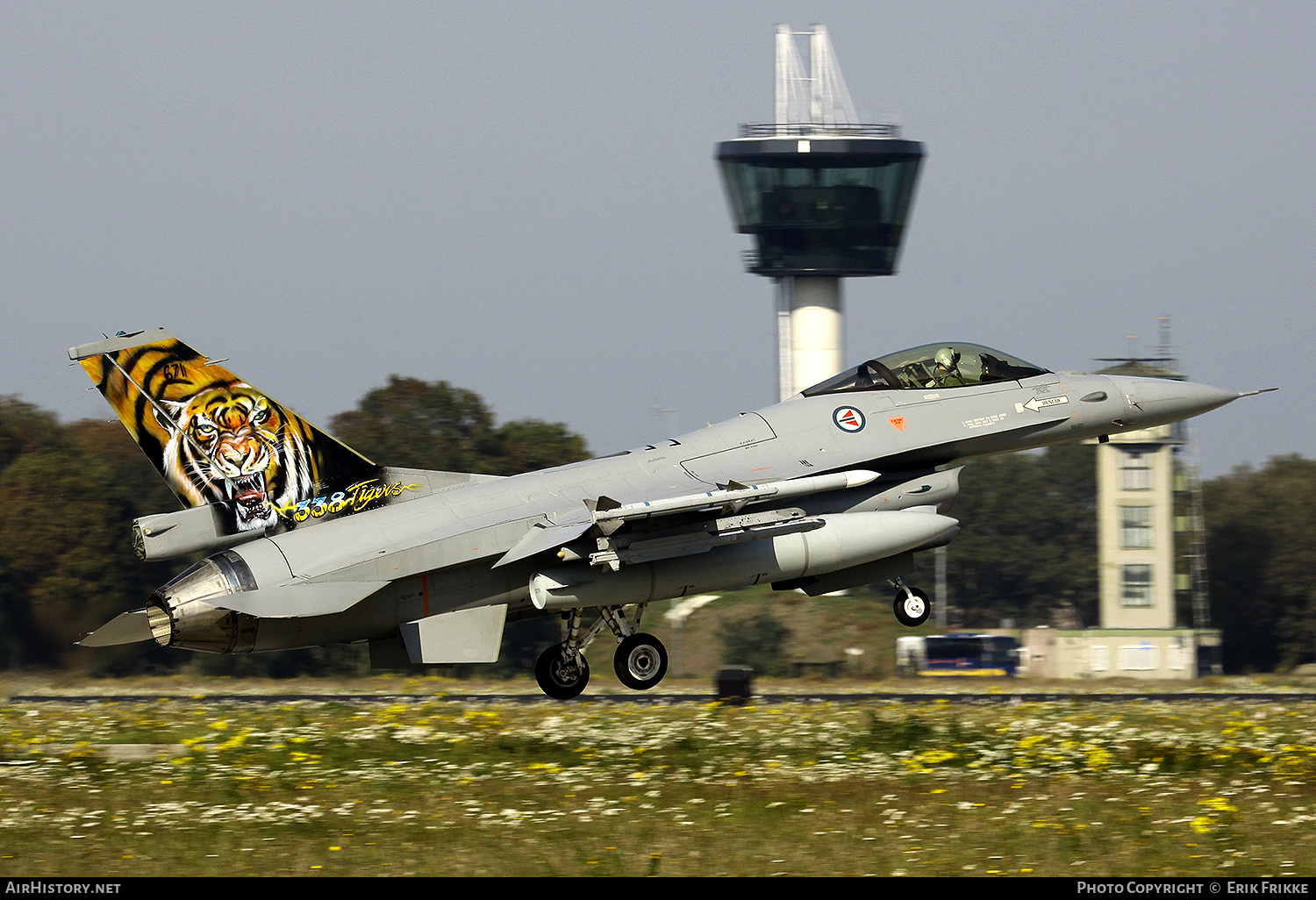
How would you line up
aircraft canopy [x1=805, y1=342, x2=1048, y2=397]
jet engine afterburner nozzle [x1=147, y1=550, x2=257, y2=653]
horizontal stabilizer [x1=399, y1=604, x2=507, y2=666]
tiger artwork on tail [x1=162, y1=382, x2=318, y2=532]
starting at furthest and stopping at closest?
aircraft canopy [x1=805, y1=342, x2=1048, y2=397]
tiger artwork on tail [x1=162, y1=382, x2=318, y2=532]
horizontal stabilizer [x1=399, y1=604, x2=507, y2=666]
jet engine afterburner nozzle [x1=147, y1=550, x2=257, y2=653]

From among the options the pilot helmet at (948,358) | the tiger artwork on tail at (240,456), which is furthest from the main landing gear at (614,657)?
the pilot helmet at (948,358)

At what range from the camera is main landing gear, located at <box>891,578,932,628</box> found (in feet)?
60.2

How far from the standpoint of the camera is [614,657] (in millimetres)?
17547

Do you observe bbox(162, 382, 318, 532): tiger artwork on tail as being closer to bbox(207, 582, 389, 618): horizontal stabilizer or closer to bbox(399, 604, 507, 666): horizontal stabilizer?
bbox(207, 582, 389, 618): horizontal stabilizer

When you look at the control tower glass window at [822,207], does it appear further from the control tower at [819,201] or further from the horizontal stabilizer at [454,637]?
the horizontal stabilizer at [454,637]

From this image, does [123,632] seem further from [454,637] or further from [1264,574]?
[1264,574]

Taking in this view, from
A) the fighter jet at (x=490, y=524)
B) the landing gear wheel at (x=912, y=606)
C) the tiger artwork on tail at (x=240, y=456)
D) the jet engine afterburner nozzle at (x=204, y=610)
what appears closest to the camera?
the jet engine afterburner nozzle at (x=204, y=610)

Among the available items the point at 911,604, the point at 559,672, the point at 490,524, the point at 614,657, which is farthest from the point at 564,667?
the point at 911,604

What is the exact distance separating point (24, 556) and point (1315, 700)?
125 ft

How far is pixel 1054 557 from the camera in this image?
3332 inches

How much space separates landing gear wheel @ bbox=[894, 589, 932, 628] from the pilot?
261 centimetres

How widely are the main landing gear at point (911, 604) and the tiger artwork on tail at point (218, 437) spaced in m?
6.45

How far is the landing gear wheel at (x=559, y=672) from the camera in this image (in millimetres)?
18125

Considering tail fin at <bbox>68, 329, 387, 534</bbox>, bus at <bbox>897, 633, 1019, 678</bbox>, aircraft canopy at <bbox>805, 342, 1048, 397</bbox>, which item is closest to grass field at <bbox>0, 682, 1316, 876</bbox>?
tail fin at <bbox>68, 329, 387, 534</bbox>
